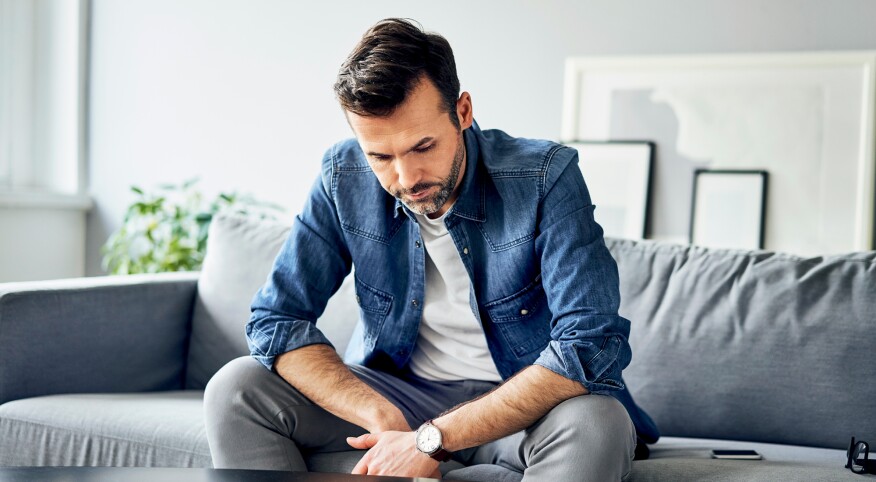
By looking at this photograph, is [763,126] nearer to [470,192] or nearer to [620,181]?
[620,181]

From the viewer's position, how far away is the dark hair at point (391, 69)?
1356mm

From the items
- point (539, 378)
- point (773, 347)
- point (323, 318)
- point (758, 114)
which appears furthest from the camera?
point (758, 114)

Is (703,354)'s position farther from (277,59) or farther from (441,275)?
(277,59)

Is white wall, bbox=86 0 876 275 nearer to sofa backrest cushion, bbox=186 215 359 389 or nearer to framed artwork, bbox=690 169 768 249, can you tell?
framed artwork, bbox=690 169 768 249

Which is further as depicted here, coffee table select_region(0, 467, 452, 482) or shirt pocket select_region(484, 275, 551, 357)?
shirt pocket select_region(484, 275, 551, 357)

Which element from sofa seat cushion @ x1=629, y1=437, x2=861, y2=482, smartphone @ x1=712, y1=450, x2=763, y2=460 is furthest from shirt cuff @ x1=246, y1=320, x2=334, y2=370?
smartphone @ x1=712, y1=450, x2=763, y2=460

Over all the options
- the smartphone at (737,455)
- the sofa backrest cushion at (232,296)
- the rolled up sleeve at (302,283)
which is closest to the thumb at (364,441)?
the rolled up sleeve at (302,283)

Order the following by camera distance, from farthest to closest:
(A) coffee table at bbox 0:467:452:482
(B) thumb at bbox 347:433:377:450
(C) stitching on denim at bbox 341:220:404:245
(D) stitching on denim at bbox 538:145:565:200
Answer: (C) stitching on denim at bbox 341:220:404:245 < (D) stitching on denim at bbox 538:145:565:200 < (B) thumb at bbox 347:433:377:450 < (A) coffee table at bbox 0:467:452:482

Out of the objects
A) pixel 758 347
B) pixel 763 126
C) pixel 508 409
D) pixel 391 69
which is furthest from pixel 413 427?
pixel 763 126

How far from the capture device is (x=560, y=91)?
9.03 feet

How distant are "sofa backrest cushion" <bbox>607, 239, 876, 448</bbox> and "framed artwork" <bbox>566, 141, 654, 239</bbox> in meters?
0.70

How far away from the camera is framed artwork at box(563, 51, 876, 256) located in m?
2.42

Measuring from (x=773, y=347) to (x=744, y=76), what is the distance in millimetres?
1033

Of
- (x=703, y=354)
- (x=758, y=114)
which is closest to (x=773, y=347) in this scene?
(x=703, y=354)
